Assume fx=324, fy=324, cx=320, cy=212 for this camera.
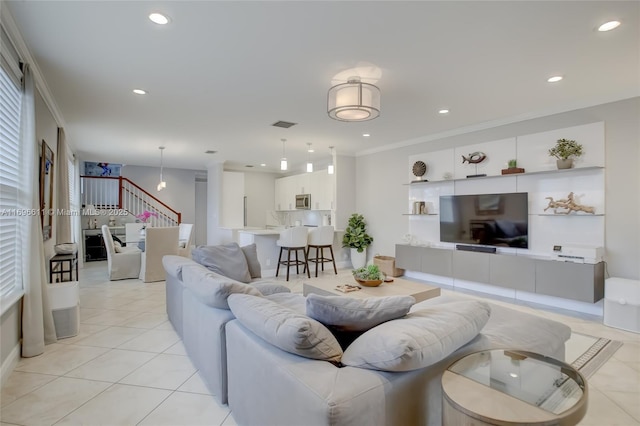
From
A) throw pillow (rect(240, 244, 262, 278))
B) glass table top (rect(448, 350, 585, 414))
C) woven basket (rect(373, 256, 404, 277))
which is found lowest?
woven basket (rect(373, 256, 404, 277))

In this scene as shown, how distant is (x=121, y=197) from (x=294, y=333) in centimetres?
878

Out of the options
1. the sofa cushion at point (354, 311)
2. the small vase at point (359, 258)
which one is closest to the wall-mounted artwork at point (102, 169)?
the small vase at point (359, 258)

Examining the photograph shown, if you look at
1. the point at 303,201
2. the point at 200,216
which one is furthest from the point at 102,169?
the point at 303,201

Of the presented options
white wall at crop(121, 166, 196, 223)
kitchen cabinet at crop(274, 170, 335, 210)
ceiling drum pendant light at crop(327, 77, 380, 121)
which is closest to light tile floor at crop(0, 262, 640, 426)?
ceiling drum pendant light at crop(327, 77, 380, 121)

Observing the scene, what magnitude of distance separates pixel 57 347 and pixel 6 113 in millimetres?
2030

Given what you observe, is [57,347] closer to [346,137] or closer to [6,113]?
[6,113]

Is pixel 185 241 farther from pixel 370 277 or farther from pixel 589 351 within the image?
pixel 589 351

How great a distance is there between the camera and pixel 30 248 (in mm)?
2666

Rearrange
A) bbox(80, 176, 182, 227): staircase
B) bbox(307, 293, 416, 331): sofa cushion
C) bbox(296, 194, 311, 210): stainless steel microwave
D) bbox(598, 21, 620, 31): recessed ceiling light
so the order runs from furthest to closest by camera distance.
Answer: bbox(80, 176, 182, 227): staircase → bbox(296, 194, 311, 210): stainless steel microwave → bbox(598, 21, 620, 31): recessed ceiling light → bbox(307, 293, 416, 331): sofa cushion

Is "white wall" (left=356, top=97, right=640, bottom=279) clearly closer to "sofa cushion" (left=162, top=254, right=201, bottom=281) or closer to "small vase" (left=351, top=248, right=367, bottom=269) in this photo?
"small vase" (left=351, top=248, right=367, bottom=269)

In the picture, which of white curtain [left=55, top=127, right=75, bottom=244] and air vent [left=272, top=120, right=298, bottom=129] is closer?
white curtain [left=55, top=127, right=75, bottom=244]

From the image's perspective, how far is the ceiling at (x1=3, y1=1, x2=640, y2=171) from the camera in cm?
215

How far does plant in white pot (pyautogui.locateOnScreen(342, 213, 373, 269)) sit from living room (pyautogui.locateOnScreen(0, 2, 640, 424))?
0.57 feet

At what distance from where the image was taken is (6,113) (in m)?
2.49
